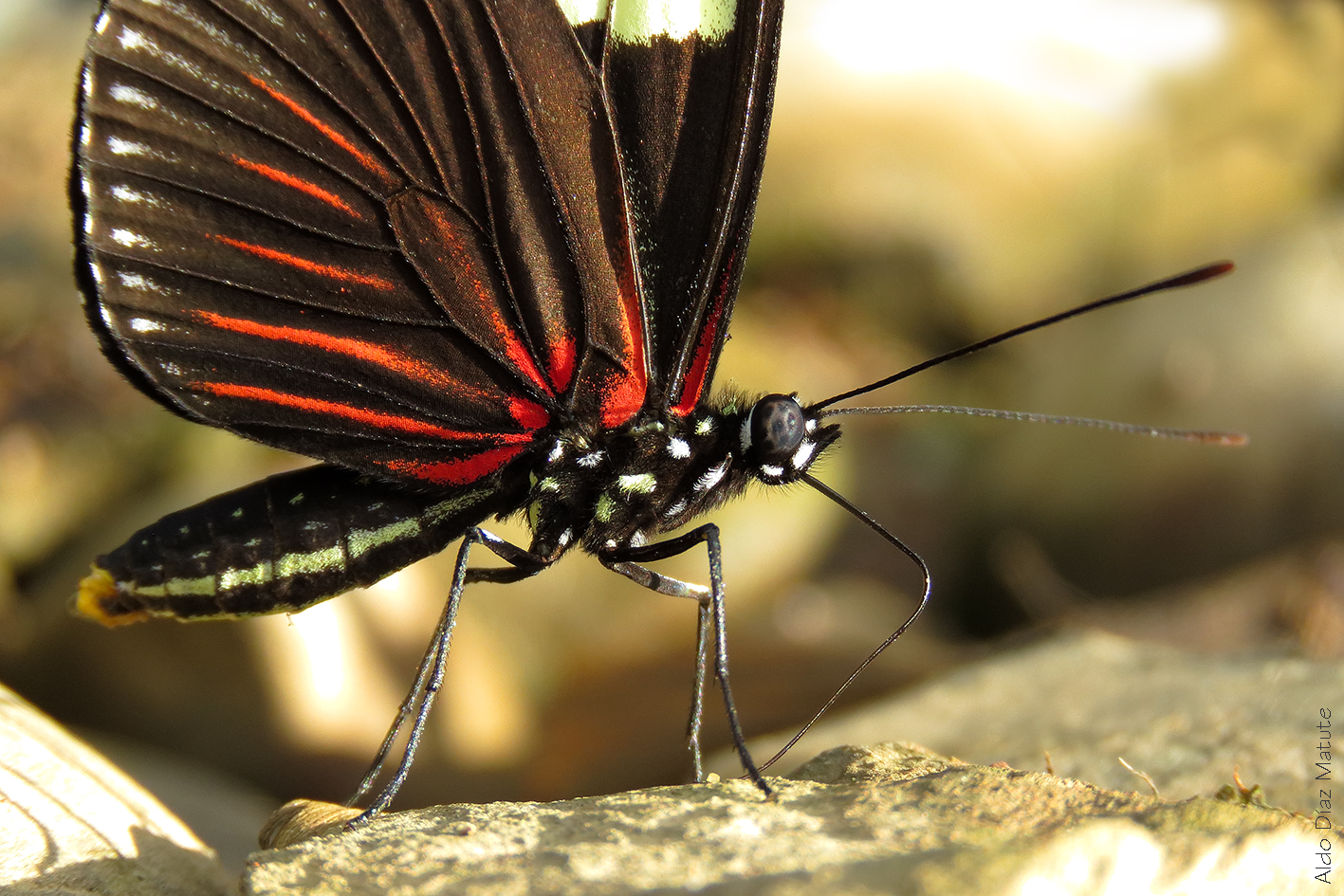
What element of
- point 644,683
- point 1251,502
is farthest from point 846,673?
point 1251,502

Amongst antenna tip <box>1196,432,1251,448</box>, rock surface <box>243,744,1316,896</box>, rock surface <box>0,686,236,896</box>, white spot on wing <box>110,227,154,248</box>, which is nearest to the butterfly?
white spot on wing <box>110,227,154,248</box>

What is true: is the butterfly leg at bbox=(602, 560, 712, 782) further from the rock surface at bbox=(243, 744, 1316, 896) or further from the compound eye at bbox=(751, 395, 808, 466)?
the rock surface at bbox=(243, 744, 1316, 896)

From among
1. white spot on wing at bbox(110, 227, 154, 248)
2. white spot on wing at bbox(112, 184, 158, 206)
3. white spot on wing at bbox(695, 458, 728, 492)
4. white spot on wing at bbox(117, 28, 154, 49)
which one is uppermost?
white spot on wing at bbox(117, 28, 154, 49)

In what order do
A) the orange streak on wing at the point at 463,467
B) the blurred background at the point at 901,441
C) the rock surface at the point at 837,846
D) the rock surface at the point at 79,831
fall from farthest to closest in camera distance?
the blurred background at the point at 901,441 → the orange streak on wing at the point at 463,467 → the rock surface at the point at 79,831 → the rock surface at the point at 837,846

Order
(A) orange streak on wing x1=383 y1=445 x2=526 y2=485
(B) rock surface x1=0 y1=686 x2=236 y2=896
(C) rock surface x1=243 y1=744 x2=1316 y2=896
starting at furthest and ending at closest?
(A) orange streak on wing x1=383 y1=445 x2=526 y2=485, (B) rock surface x1=0 y1=686 x2=236 y2=896, (C) rock surface x1=243 y1=744 x2=1316 y2=896

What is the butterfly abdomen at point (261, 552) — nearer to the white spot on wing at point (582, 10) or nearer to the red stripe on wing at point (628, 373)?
the red stripe on wing at point (628, 373)

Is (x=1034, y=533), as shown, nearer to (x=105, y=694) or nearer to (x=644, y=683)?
(x=644, y=683)

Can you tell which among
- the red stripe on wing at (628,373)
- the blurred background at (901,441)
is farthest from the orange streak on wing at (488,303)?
the blurred background at (901,441)

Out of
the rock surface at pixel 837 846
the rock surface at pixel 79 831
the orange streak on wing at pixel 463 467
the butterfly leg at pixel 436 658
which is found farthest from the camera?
the orange streak on wing at pixel 463 467
